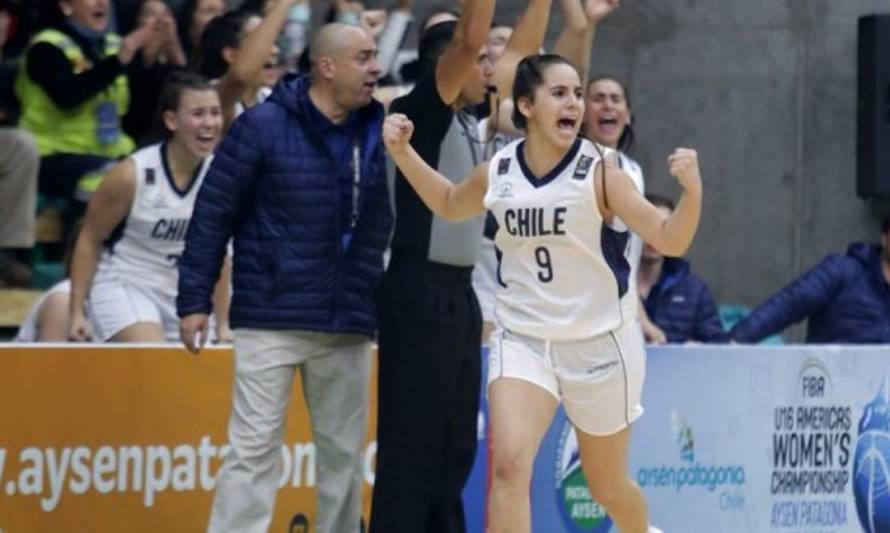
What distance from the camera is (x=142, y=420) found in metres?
10.2

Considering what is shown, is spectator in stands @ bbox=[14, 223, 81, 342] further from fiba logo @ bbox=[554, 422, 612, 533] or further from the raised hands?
the raised hands

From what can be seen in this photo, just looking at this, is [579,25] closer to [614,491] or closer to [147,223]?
[147,223]

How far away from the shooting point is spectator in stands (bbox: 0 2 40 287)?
475 inches

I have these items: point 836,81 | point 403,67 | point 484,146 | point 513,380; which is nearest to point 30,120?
point 403,67

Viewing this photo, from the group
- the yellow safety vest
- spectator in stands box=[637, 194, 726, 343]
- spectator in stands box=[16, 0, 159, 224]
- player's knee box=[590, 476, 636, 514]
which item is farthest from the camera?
A: spectator in stands box=[637, 194, 726, 343]

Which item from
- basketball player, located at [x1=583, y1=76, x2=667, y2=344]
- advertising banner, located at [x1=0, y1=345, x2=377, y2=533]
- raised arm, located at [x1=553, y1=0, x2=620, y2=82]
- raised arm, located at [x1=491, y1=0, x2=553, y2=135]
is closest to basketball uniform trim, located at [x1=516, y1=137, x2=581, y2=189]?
raised arm, located at [x1=491, y1=0, x2=553, y2=135]

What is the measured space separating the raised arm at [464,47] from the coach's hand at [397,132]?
0.48 metres

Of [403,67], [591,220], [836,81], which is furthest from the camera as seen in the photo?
[836,81]

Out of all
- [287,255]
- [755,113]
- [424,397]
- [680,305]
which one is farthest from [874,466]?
[755,113]

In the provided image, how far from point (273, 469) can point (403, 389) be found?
71cm

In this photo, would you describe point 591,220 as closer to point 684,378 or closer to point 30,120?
point 684,378

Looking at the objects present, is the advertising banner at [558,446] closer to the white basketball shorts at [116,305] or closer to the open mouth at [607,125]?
the white basketball shorts at [116,305]

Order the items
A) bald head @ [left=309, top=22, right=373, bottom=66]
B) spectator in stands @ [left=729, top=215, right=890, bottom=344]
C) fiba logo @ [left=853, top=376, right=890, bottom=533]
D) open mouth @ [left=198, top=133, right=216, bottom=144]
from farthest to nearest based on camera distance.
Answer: spectator in stands @ [left=729, top=215, right=890, bottom=344] → fiba logo @ [left=853, top=376, right=890, bottom=533] → open mouth @ [left=198, top=133, right=216, bottom=144] → bald head @ [left=309, top=22, right=373, bottom=66]

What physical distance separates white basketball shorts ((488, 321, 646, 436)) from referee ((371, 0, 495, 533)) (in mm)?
459
